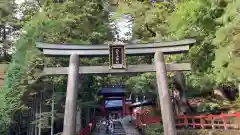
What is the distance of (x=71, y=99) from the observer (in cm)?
1166

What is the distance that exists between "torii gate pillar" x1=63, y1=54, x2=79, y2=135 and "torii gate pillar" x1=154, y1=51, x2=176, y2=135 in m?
3.53

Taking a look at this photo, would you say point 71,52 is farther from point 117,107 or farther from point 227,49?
point 117,107

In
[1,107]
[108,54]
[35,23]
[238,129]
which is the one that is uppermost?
[35,23]

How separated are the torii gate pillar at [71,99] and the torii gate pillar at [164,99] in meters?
3.53

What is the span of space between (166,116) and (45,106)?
9.73m

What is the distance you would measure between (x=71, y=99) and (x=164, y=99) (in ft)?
12.6

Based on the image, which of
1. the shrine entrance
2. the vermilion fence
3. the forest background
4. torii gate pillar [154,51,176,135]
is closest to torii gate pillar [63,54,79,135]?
torii gate pillar [154,51,176,135]

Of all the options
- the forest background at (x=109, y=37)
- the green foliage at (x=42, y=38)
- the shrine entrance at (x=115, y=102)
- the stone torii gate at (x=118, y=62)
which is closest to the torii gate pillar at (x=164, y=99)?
the stone torii gate at (x=118, y=62)

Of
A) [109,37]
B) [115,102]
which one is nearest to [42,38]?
[109,37]

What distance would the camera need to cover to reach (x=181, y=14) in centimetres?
1298

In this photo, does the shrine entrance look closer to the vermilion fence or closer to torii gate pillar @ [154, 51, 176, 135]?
the vermilion fence

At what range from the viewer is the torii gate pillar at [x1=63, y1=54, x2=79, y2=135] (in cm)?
1127

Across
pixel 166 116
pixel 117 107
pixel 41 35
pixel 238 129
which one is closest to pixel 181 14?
pixel 166 116

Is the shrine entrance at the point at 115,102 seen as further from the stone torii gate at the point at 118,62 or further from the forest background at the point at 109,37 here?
the stone torii gate at the point at 118,62
